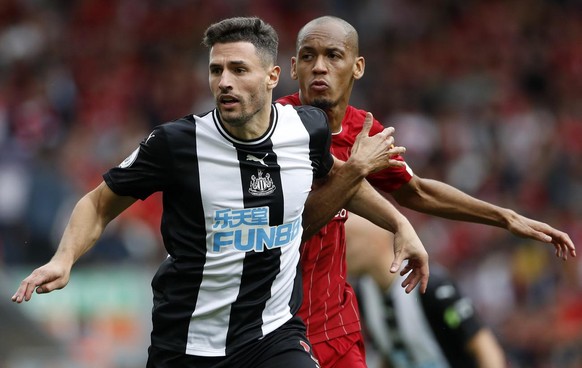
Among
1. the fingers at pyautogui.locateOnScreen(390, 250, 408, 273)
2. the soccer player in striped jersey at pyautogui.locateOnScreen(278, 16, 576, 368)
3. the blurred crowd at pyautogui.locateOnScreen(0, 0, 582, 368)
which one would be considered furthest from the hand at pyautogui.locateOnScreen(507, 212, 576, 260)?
the blurred crowd at pyautogui.locateOnScreen(0, 0, 582, 368)

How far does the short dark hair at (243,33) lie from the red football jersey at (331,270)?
56 cm

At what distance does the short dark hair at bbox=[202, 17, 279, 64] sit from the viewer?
5.73m

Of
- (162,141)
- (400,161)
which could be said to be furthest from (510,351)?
(162,141)

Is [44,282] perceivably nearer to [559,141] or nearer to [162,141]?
[162,141]

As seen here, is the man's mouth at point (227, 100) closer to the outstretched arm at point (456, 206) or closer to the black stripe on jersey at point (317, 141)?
the black stripe on jersey at point (317, 141)

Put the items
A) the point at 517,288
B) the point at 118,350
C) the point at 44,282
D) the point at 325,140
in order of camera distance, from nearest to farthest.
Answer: the point at 44,282
the point at 325,140
the point at 118,350
the point at 517,288

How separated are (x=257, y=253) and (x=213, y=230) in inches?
9.2

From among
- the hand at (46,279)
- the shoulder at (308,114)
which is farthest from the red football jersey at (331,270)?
the hand at (46,279)

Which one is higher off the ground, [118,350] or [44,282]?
[44,282]

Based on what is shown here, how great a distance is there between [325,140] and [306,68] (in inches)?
20.3

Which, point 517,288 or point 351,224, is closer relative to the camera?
point 351,224

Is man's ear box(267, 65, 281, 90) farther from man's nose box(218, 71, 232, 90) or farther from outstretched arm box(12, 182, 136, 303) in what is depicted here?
outstretched arm box(12, 182, 136, 303)

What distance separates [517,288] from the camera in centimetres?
1277

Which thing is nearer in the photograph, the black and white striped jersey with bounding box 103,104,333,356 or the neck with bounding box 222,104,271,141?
the black and white striped jersey with bounding box 103,104,333,356
